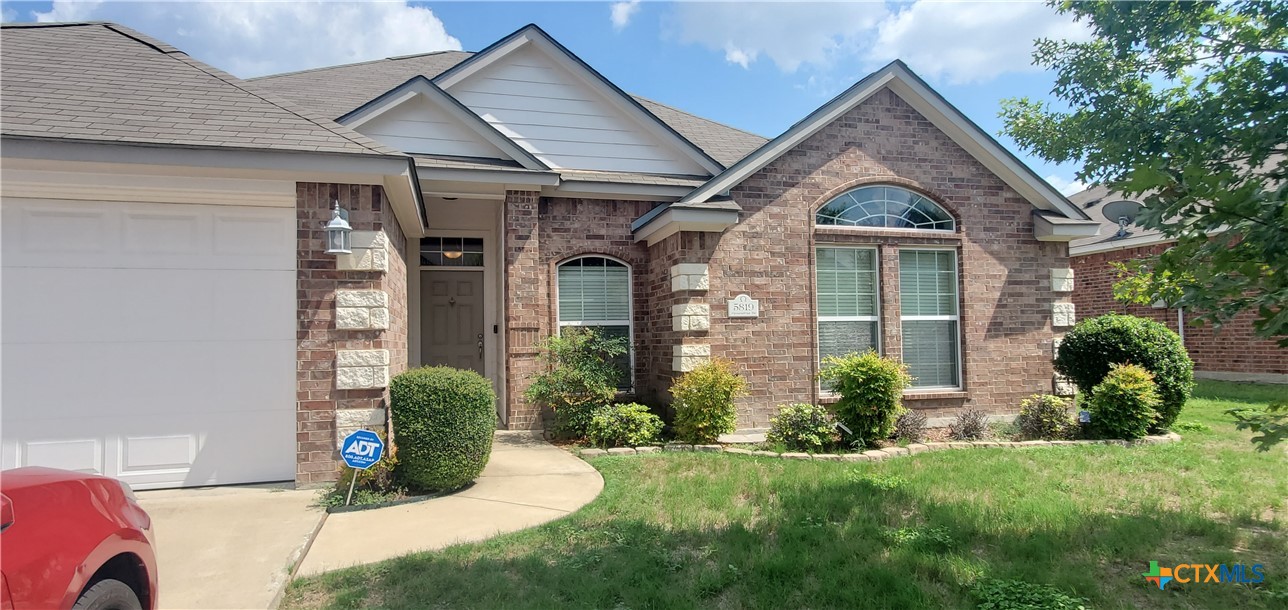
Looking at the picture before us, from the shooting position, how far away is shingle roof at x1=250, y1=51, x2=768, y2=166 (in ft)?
34.4

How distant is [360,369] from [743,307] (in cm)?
519

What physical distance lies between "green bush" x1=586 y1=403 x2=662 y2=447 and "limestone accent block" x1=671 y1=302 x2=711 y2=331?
137 cm

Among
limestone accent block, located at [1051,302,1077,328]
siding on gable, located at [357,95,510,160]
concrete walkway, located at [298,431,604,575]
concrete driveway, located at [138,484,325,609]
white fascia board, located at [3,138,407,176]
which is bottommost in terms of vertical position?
concrete walkway, located at [298,431,604,575]

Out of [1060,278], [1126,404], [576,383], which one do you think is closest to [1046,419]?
[1126,404]

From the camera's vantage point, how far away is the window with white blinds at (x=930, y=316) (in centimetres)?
975

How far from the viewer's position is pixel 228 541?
4625 millimetres

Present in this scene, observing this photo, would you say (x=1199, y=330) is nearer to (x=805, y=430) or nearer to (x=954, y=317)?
(x=954, y=317)

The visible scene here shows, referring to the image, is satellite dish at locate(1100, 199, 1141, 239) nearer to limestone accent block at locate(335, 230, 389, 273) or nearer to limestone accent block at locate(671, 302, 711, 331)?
limestone accent block at locate(671, 302, 711, 331)

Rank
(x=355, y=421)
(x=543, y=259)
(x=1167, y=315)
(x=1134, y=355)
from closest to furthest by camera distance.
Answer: (x=355, y=421) → (x=1134, y=355) → (x=543, y=259) → (x=1167, y=315)

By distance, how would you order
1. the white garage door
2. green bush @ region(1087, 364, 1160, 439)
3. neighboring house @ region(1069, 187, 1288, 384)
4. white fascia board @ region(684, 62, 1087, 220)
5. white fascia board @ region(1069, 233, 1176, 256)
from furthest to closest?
white fascia board @ region(1069, 233, 1176, 256), neighboring house @ region(1069, 187, 1288, 384), white fascia board @ region(684, 62, 1087, 220), green bush @ region(1087, 364, 1160, 439), the white garage door

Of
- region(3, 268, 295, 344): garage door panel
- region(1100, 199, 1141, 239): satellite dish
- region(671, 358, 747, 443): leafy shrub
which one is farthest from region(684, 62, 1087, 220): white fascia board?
region(1100, 199, 1141, 239): satellite dish

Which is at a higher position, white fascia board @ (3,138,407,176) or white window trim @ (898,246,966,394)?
white fascia board @ (3,138,407,176)

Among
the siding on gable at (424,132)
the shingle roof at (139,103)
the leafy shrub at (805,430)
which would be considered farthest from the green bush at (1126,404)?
the shingle roof at (139,103)

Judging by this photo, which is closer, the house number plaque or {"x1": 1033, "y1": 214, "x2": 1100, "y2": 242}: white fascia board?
the house number plaque
